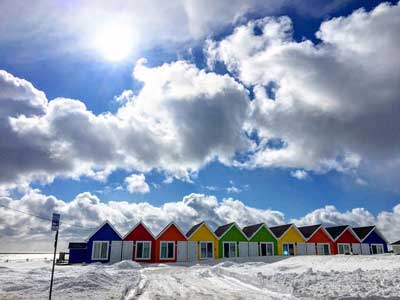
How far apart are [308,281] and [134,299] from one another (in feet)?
25.8

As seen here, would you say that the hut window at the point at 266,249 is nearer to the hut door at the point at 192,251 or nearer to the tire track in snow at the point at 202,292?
the hut door at the point at 192,251

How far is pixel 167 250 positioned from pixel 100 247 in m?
7.76

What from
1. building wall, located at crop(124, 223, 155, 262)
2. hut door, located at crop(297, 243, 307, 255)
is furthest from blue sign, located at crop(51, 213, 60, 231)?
hut door, located at crop(297, 243, 307, 255)

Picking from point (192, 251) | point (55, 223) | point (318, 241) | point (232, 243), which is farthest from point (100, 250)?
point (55, 223)

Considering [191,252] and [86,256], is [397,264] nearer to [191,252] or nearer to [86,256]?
[191,252]

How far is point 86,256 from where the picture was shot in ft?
132

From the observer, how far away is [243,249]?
4700 cm

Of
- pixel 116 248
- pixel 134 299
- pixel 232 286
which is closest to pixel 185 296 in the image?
pixel 134 299

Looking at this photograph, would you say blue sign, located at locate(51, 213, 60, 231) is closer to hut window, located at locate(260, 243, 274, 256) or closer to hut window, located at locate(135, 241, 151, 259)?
hut window, located at locate(135, 241, 151, 259)

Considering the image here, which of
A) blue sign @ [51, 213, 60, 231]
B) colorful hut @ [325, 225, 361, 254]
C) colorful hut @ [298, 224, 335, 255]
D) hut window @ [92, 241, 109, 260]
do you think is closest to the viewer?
blue sign @ [51, 213, 60, 231]

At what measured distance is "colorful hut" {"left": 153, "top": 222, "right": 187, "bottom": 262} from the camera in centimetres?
4306

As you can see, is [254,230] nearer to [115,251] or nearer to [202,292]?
[115,251]

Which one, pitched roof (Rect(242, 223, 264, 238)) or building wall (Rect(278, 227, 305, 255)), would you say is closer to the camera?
pitched roof (Rect(242, 223, 264, 238))

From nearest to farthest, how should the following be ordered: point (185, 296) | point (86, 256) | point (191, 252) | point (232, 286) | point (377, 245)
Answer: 1. point (185, 296)
2. point (232, 286)
3. point (86, 256)
4. point (191, 252)
5. point (377, 245)
